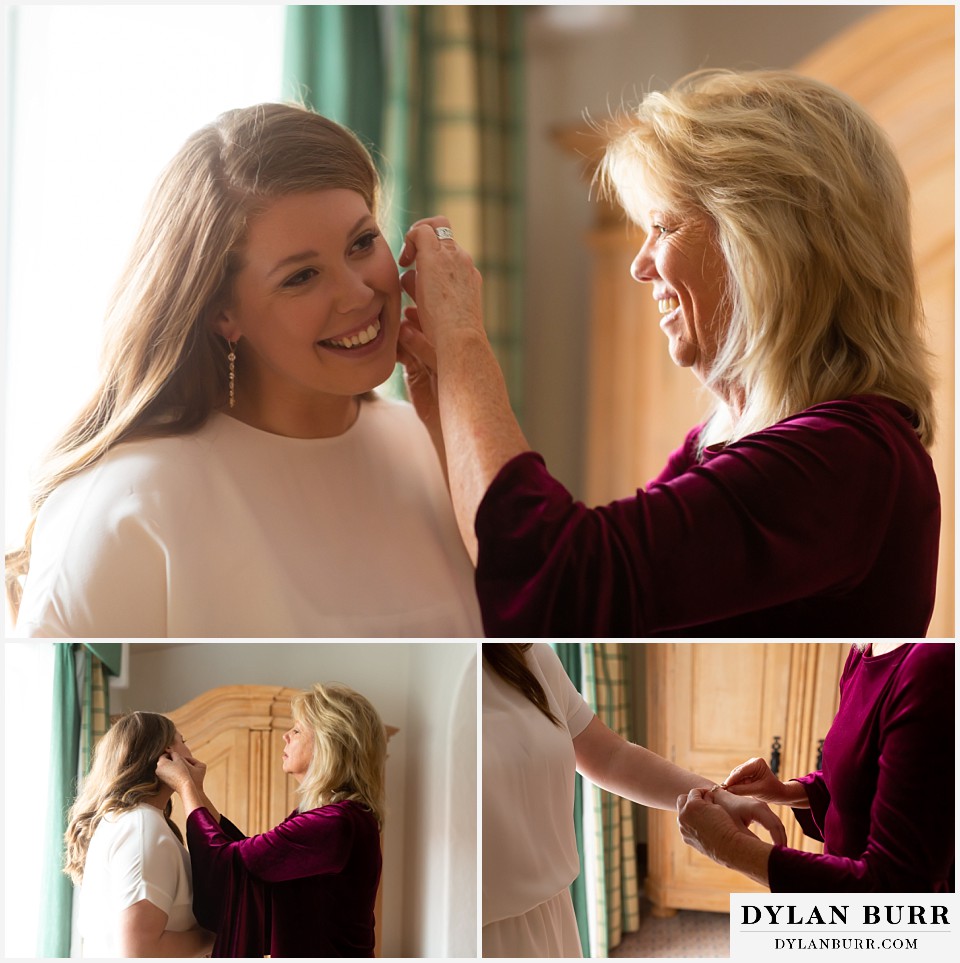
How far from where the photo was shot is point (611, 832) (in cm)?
90

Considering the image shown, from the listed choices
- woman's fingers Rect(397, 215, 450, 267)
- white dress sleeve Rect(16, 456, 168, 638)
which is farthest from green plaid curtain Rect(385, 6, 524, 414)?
white dress sleeve Rect(16, 456, 168, 638)

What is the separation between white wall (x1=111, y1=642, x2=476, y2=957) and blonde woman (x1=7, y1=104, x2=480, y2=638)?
0.03 m

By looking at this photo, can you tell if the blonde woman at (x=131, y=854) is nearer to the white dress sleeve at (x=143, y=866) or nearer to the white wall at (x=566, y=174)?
the white dress sleeve at (x=143, y=866)

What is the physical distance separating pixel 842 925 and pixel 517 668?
392mm

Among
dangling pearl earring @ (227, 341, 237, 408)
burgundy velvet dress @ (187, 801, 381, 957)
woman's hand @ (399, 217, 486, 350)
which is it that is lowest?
burgundy velvet dress @ (187, 801, 381, 957)

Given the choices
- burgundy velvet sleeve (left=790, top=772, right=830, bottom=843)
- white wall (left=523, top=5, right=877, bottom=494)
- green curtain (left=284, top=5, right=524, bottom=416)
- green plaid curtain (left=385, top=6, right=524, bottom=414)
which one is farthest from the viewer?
white wall (left=523, top=5, right=877, bottom=494)

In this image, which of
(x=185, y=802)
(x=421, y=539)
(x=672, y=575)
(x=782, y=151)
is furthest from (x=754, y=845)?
(x=782, y=151)

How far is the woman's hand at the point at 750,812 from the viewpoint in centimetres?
90

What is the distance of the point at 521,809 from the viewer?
0.89 meters

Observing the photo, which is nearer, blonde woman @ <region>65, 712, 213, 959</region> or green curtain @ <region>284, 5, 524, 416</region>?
blonde woman @ <region>65, 712, 213, 959</region>

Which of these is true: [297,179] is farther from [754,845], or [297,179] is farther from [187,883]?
[754,845]

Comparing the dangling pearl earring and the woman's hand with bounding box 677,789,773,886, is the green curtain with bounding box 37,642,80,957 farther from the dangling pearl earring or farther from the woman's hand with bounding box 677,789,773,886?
the woman's hand with bounding box 677,789,773,886

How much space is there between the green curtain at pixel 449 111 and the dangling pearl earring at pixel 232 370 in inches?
29.5

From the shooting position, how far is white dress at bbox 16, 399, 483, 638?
82 centimetres
